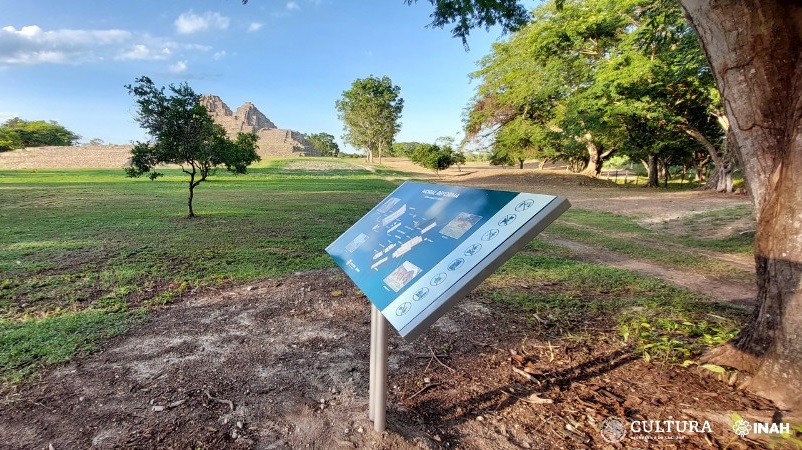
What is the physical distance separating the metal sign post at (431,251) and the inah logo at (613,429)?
124 centimetres

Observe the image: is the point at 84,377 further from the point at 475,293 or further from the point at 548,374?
the point at 475,293

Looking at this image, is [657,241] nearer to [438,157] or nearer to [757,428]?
[757,428]

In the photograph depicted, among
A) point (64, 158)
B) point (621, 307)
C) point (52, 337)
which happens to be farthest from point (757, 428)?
point (64, 158)

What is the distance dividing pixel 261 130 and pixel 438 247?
6711 cm

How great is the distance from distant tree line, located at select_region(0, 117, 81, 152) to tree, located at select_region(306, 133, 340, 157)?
3959 centimetres

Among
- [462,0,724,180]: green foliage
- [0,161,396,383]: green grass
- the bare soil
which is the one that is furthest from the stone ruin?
the bare soil

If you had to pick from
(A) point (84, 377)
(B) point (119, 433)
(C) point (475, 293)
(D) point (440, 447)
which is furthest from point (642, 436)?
(A) point (84, 377)

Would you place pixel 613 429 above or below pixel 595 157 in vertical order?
below

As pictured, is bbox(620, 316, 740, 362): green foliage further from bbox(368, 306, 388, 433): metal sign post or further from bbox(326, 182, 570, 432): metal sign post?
bbox(368, 306, 388, 433): metal sign post

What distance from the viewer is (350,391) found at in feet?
8.09

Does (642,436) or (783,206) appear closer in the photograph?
(642,436)

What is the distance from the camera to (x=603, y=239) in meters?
7.83

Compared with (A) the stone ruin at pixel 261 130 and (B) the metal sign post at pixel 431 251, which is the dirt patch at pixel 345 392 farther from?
(A) the stone ruin at pixel 261 130

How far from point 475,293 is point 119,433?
11.1 feet
